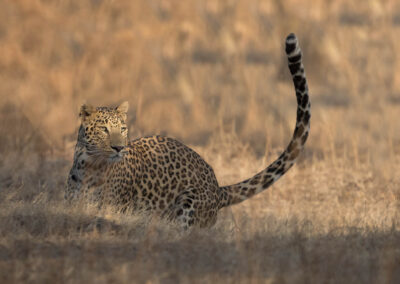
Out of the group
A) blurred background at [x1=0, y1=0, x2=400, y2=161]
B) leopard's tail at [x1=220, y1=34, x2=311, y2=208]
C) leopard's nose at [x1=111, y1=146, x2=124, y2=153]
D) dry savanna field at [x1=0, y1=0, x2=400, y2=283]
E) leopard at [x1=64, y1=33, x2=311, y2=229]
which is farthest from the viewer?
blurred background at [x1=0, y1=0, x2=400, y2=161]

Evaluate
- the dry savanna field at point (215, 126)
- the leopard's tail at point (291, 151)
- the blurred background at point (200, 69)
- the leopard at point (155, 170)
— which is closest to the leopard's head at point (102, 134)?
the leopard at point (155, 170)

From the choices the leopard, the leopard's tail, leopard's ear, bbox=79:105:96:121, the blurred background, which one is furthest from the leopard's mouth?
the blurred background

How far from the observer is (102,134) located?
8.25 meters

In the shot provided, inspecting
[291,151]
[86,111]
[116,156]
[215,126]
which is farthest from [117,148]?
[215,126]

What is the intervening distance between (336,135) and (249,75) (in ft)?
15.9

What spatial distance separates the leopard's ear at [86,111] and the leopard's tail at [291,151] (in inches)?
68.6

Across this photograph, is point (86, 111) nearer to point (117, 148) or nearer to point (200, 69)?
point (117, 148)

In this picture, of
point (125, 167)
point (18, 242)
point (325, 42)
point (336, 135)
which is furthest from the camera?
point (325, 42)

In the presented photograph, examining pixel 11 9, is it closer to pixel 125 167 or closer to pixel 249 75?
pixel 249 75

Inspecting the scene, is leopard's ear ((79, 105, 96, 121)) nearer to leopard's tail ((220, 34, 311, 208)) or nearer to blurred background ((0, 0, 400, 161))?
leopard's tail ((220, 34, 311, 208))

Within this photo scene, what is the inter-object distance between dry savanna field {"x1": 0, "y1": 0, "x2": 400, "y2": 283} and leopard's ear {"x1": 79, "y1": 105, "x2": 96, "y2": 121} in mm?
890

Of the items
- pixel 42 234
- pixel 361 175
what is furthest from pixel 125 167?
pixel 361 175

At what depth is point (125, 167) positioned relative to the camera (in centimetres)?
867

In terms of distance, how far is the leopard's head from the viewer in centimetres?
820
